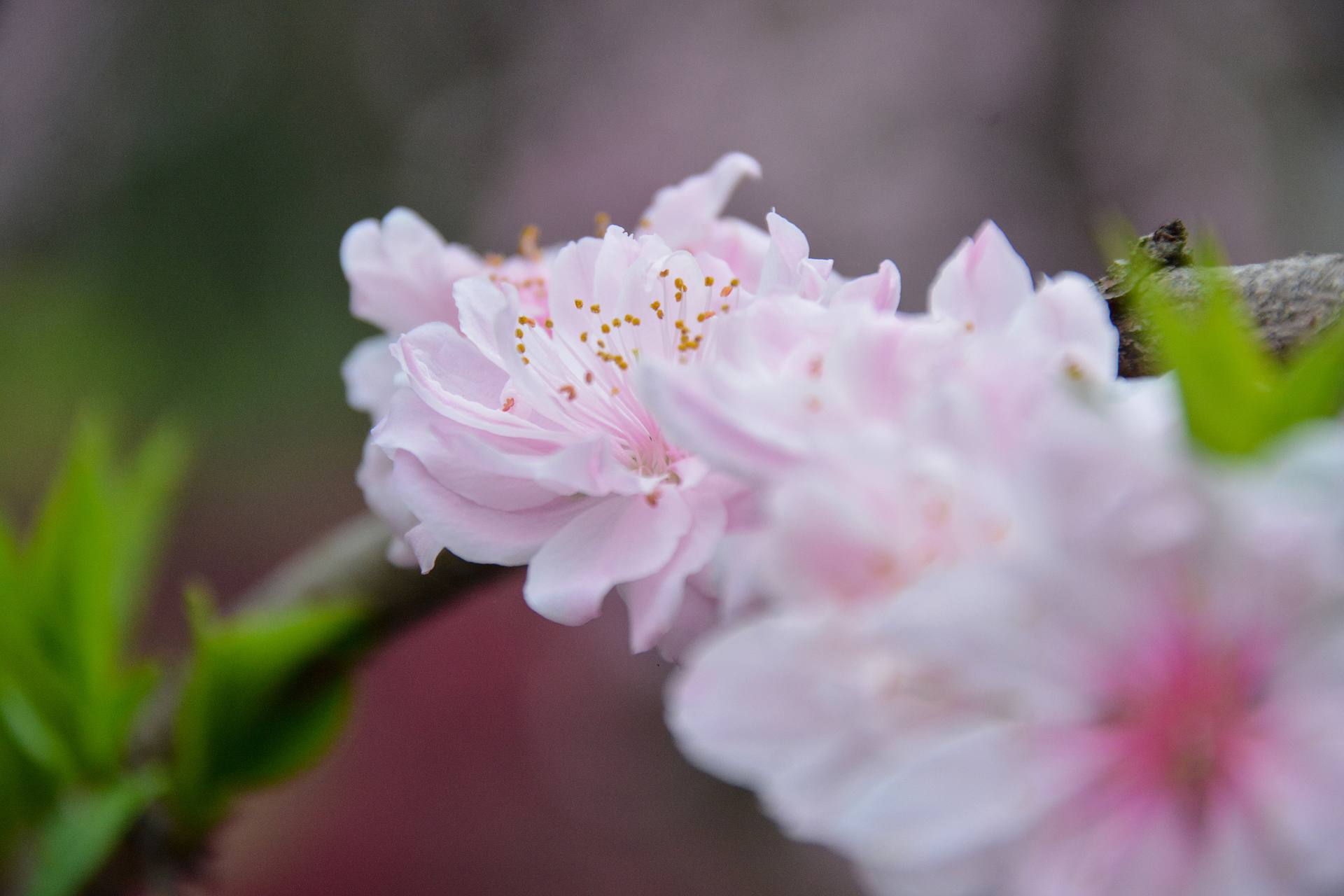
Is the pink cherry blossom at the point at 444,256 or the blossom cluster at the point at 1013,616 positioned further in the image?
the pink cherry blossom at the point at 444,256

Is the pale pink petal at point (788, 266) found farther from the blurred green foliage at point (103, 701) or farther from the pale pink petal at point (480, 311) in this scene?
the blurred green foliage at point (103, 701)

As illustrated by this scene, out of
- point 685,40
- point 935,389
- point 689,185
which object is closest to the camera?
point 935,389

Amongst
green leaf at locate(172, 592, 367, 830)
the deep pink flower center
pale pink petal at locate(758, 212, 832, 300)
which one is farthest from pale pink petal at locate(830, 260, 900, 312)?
green leaf at locate(172, 592, 367, 830)

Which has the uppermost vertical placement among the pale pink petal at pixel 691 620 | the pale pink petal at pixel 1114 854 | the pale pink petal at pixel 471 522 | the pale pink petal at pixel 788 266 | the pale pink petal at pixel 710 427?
the pale pink petal at pixel 788 266

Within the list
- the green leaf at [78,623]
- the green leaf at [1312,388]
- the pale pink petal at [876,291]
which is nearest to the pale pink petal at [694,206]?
the pale pink petal at [876,291]

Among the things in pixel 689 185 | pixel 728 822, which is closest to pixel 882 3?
pixel 728 822

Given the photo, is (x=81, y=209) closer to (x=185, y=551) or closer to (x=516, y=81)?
(x=185, y=551)

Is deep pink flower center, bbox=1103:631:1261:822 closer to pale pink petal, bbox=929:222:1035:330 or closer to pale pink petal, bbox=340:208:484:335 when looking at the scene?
pale pink petal, bbox=929:222:1035:330
